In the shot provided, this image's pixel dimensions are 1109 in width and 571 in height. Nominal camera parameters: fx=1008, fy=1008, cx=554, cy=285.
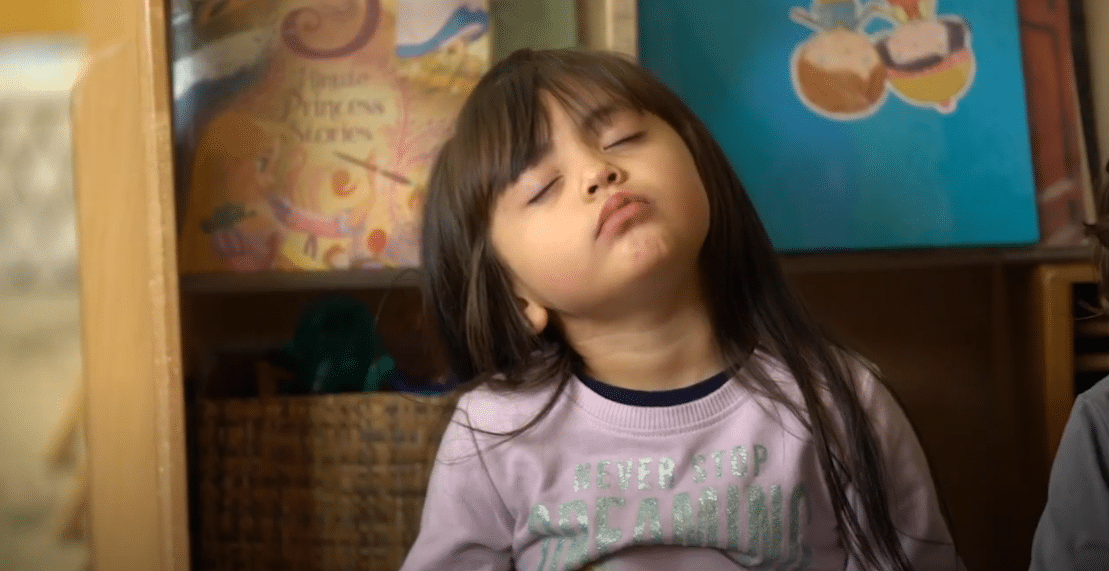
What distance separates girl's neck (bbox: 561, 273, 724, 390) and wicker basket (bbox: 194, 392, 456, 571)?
263mm

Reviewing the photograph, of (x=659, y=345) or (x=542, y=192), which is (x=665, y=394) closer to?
(x=659, y=345)

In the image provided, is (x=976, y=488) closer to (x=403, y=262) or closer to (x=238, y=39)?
(x=403, y=262)

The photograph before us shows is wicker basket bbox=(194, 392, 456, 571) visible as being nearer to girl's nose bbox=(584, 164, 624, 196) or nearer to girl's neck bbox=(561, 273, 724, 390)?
girl's neck bbox=(561, 273, 724, 390)

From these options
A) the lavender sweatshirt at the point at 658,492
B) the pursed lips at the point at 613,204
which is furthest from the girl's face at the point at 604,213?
the lavender sweatshirt at the point at 658,492

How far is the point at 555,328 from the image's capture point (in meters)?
1.04

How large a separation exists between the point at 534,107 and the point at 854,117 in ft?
1.65

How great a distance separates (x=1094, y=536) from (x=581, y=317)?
0.49 m

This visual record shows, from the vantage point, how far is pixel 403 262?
1129 mm

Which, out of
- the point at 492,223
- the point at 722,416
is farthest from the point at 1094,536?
the point at 492,223

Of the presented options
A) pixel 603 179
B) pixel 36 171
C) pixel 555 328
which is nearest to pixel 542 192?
pixel 603 179

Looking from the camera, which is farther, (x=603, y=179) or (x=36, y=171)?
(x=36, y=171)

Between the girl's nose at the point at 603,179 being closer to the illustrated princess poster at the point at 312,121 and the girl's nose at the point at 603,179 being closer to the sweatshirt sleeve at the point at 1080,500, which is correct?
the illustrated princess poster at the point at 312,121

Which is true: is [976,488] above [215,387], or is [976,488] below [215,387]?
below

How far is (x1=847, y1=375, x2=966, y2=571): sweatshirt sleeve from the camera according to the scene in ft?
3.07
